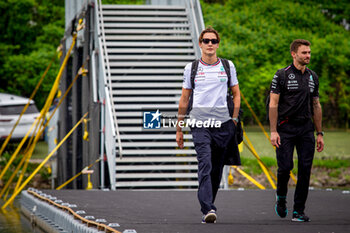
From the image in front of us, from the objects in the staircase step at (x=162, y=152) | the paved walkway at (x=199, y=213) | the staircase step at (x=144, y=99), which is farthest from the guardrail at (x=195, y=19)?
the paved walkway at (x=199, y=213)

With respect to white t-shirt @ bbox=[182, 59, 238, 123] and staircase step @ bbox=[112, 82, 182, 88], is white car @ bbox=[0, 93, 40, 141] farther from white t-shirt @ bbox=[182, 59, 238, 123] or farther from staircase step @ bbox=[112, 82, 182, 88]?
white t-shirt @ bbox=[182, 59, 238, 123]

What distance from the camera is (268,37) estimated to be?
1187 inches

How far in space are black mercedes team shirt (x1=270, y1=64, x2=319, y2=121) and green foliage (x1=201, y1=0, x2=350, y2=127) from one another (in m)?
19.6

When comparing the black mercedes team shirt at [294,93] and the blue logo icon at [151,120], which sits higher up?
the black mercedes team shirt at [294,93]

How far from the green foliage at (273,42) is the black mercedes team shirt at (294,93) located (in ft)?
64.2

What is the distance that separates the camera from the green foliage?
94.8ft

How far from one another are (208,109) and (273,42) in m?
22.0

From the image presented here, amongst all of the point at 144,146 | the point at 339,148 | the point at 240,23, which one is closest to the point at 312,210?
the point at 144,146

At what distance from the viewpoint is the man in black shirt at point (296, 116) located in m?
8.50

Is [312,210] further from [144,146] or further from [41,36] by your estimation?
[41,36]

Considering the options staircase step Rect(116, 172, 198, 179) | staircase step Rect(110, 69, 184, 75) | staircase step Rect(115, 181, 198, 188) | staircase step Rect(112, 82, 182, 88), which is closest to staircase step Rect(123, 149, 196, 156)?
staircase step Rect(116, 172, 198, 179)

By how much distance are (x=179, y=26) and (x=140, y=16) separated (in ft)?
4.29

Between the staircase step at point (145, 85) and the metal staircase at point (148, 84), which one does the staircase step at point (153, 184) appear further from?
the staircase step at point (145, 85)

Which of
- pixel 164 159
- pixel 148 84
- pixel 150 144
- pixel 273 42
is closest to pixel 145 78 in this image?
pixel 148 84
